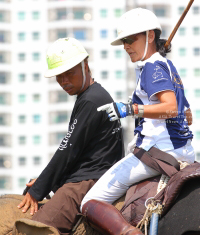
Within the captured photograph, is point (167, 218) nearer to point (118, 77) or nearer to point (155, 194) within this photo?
point (155, 194)

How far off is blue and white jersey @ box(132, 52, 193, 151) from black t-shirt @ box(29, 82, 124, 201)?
44 centimetres

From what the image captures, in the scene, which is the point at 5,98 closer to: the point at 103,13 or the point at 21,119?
the point at 21,119

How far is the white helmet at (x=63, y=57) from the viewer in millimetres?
4605

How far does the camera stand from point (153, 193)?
12.9 feet

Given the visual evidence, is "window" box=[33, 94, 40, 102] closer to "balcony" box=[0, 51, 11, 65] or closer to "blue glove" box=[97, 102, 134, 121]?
"balcony" box=[0, 51, 11, 65]

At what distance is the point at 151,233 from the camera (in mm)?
3732

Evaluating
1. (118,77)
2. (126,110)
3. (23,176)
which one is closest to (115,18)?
(118,77)

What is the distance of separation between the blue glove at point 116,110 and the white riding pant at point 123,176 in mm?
503

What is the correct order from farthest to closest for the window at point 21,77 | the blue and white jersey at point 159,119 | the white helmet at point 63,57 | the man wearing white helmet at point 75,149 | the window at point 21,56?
the window at point 21,56, the window at point 21,77, the white helmet at point 63,57, the man wearing white helmet at point 75,149, the blue and white jersey at point 159,119

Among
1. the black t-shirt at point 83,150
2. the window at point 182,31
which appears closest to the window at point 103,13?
the window at point 182,31

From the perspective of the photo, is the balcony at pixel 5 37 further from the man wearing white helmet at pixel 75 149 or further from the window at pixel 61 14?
the man wearing white helmet at pixel 75 149

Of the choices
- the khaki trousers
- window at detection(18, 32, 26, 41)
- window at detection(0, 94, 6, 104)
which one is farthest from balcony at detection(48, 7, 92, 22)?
the khaki trousers

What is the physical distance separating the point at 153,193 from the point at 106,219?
43cm

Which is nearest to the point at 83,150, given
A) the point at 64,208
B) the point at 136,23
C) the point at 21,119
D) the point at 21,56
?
the point at 64,208
